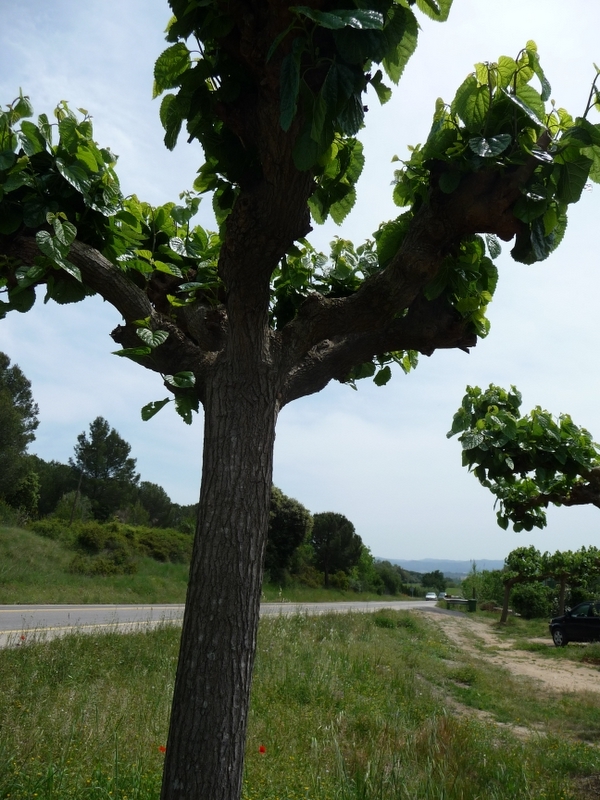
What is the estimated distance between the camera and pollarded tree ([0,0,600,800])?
2.00 meters

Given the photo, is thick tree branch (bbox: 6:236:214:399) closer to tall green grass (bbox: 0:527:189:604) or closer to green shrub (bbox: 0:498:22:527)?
tall green grass (bbox: 0:527:189:604)

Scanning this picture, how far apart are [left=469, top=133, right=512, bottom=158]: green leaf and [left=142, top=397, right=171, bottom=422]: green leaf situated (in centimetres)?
171

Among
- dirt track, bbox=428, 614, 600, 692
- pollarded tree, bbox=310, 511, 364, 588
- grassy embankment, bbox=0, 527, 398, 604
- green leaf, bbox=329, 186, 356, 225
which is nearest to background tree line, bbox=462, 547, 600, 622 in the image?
dirt track, bbox=428, 614, 600, 692

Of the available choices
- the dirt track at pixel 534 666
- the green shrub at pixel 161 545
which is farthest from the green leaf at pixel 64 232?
the green shrub at pixel 161 545

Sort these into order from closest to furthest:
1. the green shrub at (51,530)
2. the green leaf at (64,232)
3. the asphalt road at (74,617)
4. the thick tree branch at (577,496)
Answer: the green leaf at (64,232)
the thick tree branch at (577,496)
the asphalt road at (74,617)
the green shrub at (51,530)

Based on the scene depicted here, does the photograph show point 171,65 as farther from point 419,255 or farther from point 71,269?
point 419,255

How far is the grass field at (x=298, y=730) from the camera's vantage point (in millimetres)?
3773

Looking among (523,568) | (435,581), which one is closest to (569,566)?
(523,568)

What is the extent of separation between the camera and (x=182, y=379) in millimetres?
2576

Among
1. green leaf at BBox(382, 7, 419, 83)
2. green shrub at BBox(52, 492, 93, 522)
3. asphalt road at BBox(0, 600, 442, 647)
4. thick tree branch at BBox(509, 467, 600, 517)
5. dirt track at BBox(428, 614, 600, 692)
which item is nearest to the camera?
green leaf at BBox(382, 7, 419, 83)

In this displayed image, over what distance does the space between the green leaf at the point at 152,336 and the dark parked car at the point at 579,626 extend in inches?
873

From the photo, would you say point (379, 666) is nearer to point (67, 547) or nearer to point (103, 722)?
point (103, 722)

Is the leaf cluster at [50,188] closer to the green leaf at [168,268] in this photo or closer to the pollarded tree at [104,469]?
the green leaf at [168,268]

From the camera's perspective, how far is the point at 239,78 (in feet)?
7.02
